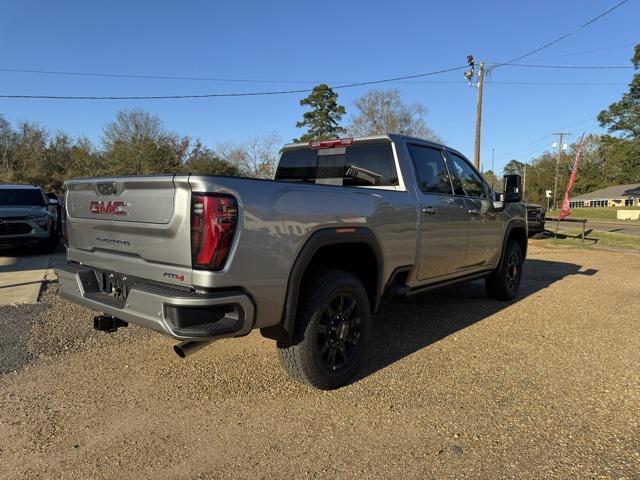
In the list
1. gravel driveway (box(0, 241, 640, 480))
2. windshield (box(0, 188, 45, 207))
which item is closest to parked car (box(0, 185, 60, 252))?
windshield (box(0, 188, 45, 207))

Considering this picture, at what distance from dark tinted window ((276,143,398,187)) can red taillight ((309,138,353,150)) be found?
4cm

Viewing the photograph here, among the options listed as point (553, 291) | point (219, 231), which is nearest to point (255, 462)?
point (219, 231)

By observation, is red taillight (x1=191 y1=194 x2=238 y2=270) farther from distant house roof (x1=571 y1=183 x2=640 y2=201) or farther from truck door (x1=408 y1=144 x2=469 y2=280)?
distant house roof (x1=571 y1=183 x2=640 y2=201)

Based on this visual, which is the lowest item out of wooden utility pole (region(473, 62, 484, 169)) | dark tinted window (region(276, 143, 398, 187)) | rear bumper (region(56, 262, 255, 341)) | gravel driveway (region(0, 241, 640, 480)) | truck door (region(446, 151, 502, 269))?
gravel driveway (region(0, 241, 640, 480))

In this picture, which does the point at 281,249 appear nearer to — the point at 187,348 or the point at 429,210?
the point at 187,348

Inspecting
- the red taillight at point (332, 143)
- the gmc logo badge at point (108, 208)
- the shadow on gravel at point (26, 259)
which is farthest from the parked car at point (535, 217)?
the gmc logo badge at point (108, 208)

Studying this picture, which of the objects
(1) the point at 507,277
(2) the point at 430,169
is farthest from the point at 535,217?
(2) the point at 430,169

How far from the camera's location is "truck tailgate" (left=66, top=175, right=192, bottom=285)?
110 inches

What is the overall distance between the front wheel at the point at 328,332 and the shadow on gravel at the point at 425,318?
0.29 m

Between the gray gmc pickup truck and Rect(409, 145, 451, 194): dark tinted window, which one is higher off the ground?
Rect(409, 145, 451, 194): dark tinted window

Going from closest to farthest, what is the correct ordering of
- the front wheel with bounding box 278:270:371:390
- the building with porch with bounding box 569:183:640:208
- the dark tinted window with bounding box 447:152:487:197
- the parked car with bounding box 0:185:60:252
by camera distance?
the front wheel with bounding box 278:270:371:390
the dark tinted window with bounding box 447:152:487:197
the parked car with bounding box 0:185:60:252
the building with porch with bounding box 569:183:640:208

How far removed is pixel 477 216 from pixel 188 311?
373 centimetres

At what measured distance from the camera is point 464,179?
18.0 ft

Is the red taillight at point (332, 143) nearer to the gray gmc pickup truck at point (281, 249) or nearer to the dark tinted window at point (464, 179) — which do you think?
the gray gmc pickup truck at point (281, 249)
